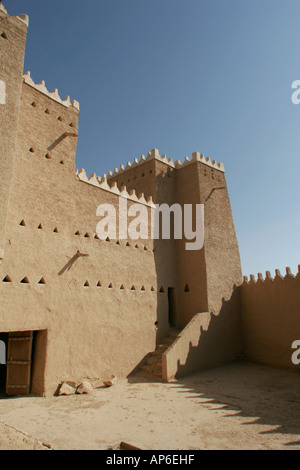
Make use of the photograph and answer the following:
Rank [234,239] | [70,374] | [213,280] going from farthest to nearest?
[234,239], [213,280], [70,374]

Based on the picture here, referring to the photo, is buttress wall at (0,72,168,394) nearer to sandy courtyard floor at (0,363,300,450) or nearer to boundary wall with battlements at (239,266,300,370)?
sandy courtyard floor at (0,363,300,450)

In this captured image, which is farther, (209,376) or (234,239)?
(234,239)

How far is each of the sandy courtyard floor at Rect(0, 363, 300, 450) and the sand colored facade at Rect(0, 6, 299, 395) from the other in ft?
3.45

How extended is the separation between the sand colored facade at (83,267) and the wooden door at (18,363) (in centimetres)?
3

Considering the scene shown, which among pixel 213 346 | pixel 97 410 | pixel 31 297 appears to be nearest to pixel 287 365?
pixel 213 346

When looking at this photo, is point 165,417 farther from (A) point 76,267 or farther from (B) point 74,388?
(A) point 76,267

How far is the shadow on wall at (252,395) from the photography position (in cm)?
570

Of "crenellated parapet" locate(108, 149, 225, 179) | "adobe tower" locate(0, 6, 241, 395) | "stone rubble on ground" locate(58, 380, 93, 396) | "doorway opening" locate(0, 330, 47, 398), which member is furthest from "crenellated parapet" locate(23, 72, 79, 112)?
"stone rubble on ground" locate(58, 380, 93, 396)

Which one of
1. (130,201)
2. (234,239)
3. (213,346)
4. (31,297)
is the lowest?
(213,346)

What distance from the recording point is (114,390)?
325 inches

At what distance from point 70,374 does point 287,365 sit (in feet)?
23.0

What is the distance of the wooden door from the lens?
7461 millimetres
